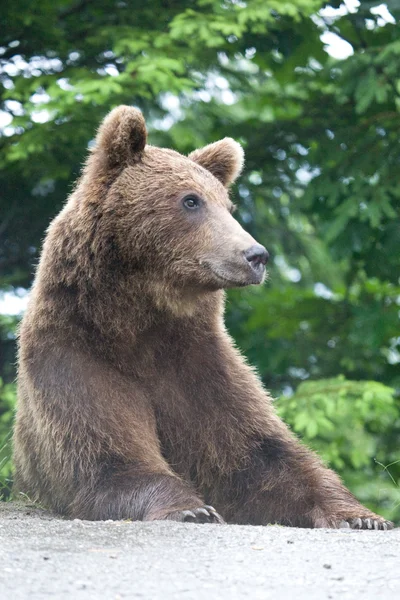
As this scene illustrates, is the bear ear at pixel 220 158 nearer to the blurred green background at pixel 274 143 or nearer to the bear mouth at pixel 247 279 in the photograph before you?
the bear mouth at pixel 247 279

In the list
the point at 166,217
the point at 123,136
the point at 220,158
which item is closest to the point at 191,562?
the point at 166,217

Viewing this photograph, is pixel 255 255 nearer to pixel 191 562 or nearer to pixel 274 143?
pixel 191 562

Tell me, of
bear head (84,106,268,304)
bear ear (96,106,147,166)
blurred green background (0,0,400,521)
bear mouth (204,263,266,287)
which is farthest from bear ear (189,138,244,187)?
blurred green background (0,0,400,521)

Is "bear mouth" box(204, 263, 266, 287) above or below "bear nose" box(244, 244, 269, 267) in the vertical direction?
below

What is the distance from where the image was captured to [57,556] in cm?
370

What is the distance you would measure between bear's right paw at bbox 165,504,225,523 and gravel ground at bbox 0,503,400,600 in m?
0.19

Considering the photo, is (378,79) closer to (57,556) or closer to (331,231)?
(331,231)

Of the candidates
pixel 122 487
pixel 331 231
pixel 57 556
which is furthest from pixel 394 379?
pixel 57 556

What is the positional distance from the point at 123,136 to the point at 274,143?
480 centimetres

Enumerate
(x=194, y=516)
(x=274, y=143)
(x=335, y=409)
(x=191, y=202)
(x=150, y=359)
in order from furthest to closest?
(x=274, y=143) < (x=335, y=409) < (x=191, y=202) < (x=150, y=359) < (x=194, y=516)

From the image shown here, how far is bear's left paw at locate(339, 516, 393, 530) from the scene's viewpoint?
4957 millimetres

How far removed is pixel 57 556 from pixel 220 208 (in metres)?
2.49

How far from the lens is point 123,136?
5578mm

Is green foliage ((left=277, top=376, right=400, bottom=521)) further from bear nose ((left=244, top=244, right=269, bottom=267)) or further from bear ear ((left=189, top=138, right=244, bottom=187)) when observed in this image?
bear nose ((left=244, top=244, right=269, bottom=267))
